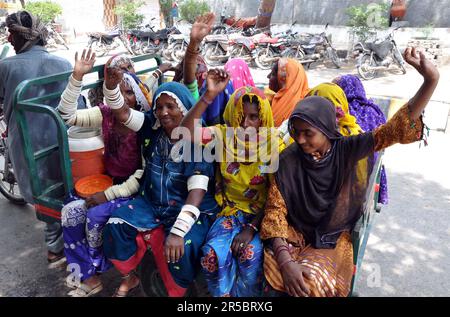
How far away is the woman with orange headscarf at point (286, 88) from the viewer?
11.1ft

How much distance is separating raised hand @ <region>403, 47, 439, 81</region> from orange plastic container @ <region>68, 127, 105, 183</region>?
2.09 metres

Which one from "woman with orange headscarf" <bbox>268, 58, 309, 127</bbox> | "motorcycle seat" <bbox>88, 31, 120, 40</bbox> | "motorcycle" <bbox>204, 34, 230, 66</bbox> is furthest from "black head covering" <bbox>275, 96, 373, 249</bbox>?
"motorcycle seat" <bbox>88, 31, 120, 40</bbox>

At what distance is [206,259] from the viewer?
222 cm

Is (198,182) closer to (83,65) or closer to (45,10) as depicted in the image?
(83,65)

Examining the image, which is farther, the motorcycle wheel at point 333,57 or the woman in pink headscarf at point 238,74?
the motorcycle wheel at point 333,57

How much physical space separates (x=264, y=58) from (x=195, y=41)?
349 inches

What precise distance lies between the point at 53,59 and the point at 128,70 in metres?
0.60

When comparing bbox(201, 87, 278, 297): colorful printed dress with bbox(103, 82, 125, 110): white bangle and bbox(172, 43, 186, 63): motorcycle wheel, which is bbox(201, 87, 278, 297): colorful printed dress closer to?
bbox(103, 82, 125, 110): white bangle

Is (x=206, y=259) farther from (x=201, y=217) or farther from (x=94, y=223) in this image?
(x=94, y=223)

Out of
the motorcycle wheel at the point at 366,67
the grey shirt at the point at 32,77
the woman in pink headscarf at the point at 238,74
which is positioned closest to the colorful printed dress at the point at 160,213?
the grey shirt at the point at 32,77

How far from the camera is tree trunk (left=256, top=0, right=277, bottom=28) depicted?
1339cm

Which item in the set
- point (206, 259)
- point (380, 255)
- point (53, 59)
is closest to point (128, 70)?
point (53, 59)

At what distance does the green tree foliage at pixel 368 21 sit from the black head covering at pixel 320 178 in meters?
10.7

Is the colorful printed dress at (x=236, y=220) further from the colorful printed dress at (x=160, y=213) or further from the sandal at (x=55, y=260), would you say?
the sandal at (x=55, y=260)
